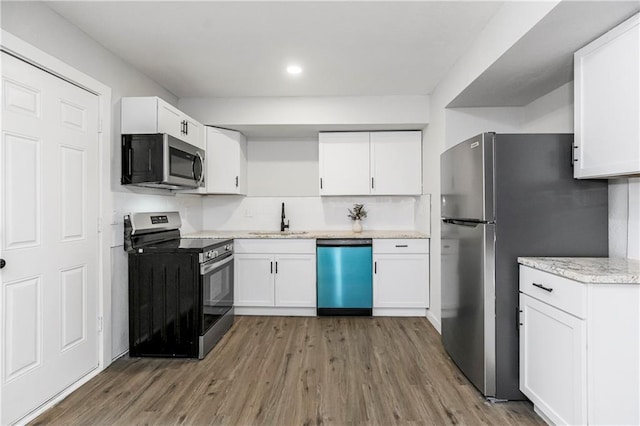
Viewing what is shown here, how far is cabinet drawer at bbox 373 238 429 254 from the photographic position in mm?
3732

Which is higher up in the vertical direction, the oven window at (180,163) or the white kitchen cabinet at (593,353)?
the oven window at (180,163)

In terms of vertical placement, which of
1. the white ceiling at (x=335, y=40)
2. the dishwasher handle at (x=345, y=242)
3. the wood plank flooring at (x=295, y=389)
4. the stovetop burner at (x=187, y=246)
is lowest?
the wood plank flooring at (x=295, y=389)

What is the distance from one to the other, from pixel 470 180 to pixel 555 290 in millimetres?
833

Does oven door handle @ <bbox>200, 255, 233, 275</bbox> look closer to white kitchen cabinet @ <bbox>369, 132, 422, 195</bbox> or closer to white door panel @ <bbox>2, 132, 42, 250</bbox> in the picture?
white door panel @ <bbox>2, 132, 42, 250</bbox>

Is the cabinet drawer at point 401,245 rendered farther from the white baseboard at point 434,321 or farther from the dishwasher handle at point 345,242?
the white baseboard at point 434,321

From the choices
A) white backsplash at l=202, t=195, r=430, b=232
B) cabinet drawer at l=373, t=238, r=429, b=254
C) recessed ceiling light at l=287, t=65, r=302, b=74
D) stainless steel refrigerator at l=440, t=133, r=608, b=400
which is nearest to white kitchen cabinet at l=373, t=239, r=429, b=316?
cabinet drawer at l=373, t=238, r=429, b=254

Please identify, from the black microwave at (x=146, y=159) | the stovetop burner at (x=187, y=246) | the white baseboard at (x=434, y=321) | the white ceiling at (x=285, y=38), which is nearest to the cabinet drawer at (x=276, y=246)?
the stovetop burner at (x=187, y=246)

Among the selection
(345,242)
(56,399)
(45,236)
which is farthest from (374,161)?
(56,399)

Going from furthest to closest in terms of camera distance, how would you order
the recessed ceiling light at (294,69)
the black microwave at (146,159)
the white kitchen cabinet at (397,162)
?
the white kitchen cabinet at (397,162) < the recessed ceiling light at (294,69) < the black microwave at (146,159)

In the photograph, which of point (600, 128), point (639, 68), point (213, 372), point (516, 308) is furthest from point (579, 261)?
point (213, 372)

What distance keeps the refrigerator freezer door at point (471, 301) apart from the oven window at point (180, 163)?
2294mm

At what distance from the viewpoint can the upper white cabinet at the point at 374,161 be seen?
398cm

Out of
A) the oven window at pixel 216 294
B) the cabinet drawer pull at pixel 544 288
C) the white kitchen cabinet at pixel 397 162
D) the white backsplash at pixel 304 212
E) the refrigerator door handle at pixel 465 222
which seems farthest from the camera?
the white backsplash at pixel 304 212

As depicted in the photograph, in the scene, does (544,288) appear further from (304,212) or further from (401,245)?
(304,212)
